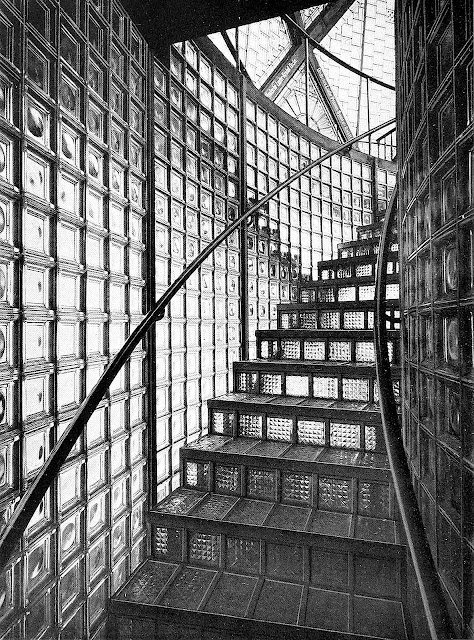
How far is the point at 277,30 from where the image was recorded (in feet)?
14.6

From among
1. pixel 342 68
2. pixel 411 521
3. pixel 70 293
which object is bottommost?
pixel 411 521

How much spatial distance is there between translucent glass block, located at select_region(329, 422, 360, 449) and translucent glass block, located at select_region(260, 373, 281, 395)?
Answer: 1.83 feet

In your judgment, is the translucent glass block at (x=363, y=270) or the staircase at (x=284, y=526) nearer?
the staircase at (x=284, y=526)

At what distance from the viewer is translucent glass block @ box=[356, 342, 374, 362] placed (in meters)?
2.81

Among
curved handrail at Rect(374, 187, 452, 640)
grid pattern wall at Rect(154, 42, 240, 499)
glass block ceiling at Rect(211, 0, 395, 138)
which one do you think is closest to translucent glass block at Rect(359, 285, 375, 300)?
grid pattern wall at Rect(154, 42, 240, 499)

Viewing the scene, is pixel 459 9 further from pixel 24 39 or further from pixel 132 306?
pixel 132 306

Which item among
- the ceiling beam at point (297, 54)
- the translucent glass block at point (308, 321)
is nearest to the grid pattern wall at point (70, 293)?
the translucent glass block at point (308, 321)

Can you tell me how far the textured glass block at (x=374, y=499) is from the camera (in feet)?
6.41

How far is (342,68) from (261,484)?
16.4 ft

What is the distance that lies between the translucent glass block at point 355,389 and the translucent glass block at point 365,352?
343 millimetres

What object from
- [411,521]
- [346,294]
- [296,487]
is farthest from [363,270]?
[411,521]

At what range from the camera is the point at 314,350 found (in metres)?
3.02

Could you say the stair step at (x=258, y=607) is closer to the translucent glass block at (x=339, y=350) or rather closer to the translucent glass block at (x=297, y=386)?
the translucent glass block at (x=297, y=386)

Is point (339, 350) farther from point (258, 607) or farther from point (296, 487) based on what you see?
point (258, 607)
